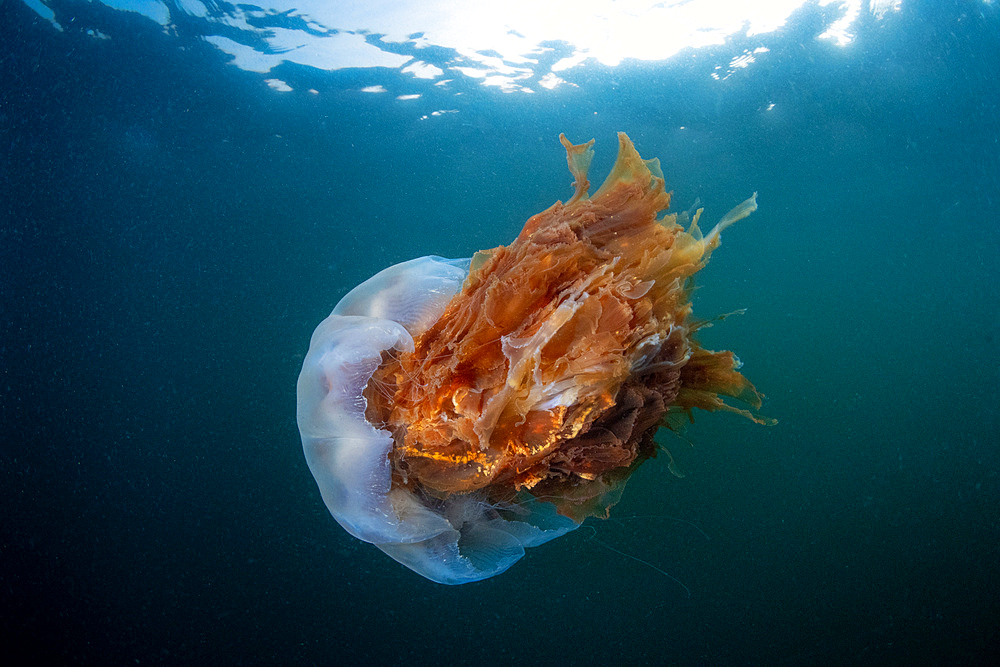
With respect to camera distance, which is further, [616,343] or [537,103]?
[537,103]

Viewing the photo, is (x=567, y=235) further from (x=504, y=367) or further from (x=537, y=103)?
(x=537, y=103)

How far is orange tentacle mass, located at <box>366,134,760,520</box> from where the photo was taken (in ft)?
6.32

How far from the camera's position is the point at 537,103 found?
657cm

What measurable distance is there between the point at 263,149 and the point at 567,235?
550cm

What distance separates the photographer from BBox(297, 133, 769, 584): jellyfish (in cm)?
195

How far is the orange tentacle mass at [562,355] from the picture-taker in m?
1.93

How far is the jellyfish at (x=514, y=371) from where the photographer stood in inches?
76.8

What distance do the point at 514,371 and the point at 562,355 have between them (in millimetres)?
214

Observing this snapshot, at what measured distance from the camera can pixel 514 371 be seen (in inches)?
74.4

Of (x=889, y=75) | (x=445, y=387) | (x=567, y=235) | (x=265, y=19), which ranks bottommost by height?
(x=445, y=387)

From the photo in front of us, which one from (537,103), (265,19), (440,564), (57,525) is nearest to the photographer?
(440,564)

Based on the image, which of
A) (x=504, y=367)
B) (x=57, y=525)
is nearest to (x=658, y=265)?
(x=504, y=367)

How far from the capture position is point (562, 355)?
6.40 ft

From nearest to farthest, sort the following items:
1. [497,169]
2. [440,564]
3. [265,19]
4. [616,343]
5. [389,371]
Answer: [616,343]
[389,371]
[440,564]
[265,19]
[497,169]
